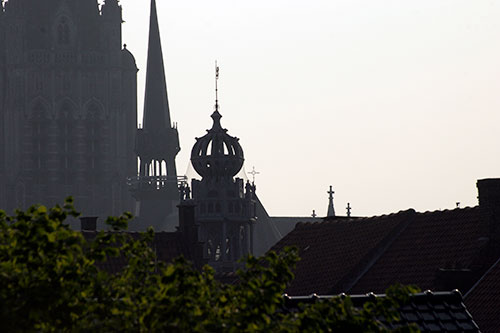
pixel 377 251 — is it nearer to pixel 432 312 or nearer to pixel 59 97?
pixel 432 312

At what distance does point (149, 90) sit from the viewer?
Result: 177750mm

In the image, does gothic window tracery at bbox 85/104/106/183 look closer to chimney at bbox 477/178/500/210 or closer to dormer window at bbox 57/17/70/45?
dormer window at bbox 57/17/70/45

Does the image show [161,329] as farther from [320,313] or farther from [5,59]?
[5,59]

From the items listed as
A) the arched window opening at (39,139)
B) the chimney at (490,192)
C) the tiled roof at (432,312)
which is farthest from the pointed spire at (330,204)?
the tiled roof at (432,312)

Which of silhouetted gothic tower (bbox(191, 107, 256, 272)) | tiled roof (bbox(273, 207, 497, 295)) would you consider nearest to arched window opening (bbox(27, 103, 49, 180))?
silhouetted gothic tower (bbox(191, 107, 256, 272))

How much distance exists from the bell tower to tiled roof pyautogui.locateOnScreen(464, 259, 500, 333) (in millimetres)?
48801

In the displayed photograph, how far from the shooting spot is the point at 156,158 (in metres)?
172

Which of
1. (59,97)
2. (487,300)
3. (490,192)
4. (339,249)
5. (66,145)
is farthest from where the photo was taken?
(66,145)

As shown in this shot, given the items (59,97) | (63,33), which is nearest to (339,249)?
(59,97)

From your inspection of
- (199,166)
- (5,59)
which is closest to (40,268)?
(199,166)

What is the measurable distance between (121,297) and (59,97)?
475ft

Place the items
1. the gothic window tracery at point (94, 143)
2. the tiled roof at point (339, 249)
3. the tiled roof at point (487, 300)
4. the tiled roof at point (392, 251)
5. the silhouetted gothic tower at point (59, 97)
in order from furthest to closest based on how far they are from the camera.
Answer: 1. the gothic window tracery at point (94, 143)
2. the silhouetted gothic tower at point (59, 97)
3. the tiled roof at point (339, 249)
4. the tiled roof at point (392, 251)
5. the tiled roof at point (487, 300)

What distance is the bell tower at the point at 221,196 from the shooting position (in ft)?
305

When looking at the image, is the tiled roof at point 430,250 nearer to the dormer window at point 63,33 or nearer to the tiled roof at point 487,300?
the tiled roof at point 487,300
